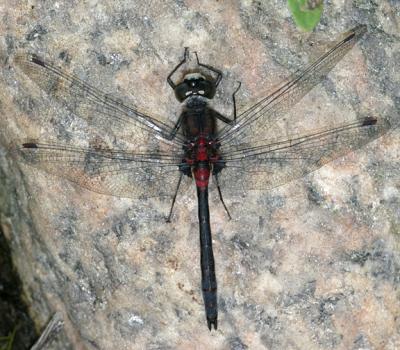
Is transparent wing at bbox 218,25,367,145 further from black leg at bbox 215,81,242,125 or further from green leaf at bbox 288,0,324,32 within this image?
green leaf at bbox 288,0,324,32

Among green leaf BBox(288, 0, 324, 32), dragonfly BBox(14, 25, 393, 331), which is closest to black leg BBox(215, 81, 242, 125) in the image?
dragonfly BBox(14, 25, 393, 331)

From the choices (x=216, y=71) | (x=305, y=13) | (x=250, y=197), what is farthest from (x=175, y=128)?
(x=305, y=13)

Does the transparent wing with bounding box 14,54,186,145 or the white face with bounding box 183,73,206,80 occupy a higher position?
the white face with bounding box 183,73,206,80

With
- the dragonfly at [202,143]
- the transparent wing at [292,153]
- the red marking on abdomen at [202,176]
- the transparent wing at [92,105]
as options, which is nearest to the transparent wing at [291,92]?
the dragonfly at [202,143]

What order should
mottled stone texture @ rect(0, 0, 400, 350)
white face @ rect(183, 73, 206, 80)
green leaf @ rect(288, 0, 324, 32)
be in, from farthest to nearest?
1. mottled stone texture @ rect(0, 0, 400, 350)
2. white face @ rect(183, 73, 206, 80)
3. green leaf @ rect(288, 0, 324, 32)

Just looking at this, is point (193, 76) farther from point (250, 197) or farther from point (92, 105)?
point (250, 197)

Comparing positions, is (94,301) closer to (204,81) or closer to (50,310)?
(50,310)

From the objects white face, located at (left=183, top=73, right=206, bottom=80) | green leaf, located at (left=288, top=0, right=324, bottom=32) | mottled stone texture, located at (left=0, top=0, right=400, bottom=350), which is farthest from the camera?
mottled stone texture, located at (left=0, top=0, right=400, bottom=350)
